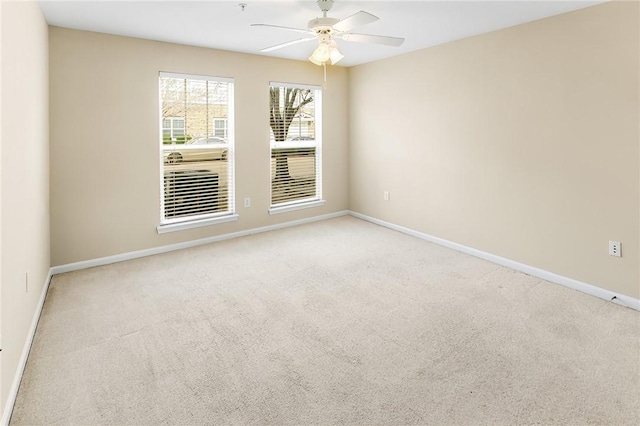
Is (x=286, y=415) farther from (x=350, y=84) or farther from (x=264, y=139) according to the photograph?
(x=350, y=84)

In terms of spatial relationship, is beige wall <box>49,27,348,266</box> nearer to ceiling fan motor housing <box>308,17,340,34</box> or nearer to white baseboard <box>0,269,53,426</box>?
white baseboard <box>0,269,53,426</box>

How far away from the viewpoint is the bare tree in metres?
5.26

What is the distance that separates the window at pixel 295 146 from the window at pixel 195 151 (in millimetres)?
677

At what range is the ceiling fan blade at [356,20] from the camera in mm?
2598

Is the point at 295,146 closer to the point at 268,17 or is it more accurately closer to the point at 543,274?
the point at 268,17

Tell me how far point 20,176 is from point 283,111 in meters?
3.53

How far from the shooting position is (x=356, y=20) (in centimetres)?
273

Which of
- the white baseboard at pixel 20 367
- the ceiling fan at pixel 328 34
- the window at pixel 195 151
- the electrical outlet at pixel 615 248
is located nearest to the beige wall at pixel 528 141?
the electrical outlet at pixel 615 248

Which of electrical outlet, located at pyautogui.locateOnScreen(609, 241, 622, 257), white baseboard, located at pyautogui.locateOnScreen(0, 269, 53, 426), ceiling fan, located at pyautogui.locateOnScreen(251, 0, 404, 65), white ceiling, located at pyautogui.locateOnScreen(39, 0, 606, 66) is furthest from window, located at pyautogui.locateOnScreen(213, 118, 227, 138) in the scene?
electrical outlet, located at pyautogui.locateOnScreen(609, 241, 622, 257)

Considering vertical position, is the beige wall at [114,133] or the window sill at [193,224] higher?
the beige wall at [114,133]

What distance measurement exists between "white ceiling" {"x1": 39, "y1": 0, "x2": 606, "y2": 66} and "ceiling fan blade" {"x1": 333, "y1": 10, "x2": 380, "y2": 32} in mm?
273

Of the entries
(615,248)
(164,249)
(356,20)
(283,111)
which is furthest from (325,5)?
(164,249)

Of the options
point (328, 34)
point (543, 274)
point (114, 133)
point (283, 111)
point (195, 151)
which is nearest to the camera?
point (328, 34)

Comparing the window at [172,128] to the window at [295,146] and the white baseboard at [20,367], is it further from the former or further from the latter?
the white baseboard at [20,367]
